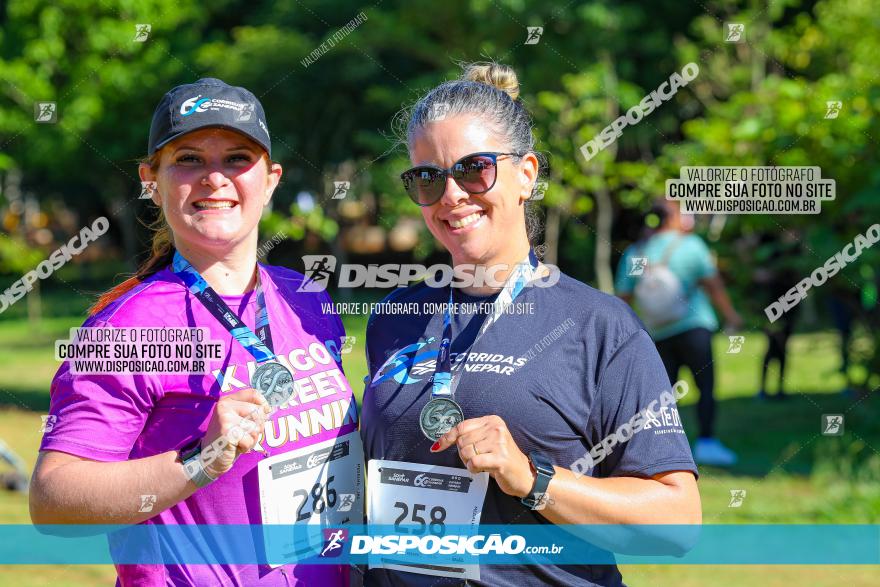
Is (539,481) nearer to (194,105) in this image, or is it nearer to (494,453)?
(494,453)

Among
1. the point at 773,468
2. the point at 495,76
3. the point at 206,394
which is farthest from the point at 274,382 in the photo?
the point at 773,468

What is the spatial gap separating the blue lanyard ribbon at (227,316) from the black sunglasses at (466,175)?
1.81ft

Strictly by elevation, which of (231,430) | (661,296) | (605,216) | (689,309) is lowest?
(231,430)

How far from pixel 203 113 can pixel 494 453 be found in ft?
3.64

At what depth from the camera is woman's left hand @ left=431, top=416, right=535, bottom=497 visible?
2109 mm

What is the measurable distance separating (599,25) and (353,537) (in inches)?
697

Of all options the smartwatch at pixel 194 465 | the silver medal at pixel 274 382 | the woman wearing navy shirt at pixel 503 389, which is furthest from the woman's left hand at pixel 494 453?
the smartwatch at pixel 194 465

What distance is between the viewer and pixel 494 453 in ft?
6.94

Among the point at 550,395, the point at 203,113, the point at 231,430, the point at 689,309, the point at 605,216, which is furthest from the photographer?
the point at 605,216

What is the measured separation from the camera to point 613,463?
2.29 meters

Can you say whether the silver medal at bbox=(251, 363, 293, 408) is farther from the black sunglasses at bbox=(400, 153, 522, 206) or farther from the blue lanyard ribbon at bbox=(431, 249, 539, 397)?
the black sunglasses at bbox=(400, 153, 522, 206)

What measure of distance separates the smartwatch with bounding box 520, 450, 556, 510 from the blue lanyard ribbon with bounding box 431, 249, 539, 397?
0.93ft

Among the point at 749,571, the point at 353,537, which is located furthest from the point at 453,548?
the point at 749,571

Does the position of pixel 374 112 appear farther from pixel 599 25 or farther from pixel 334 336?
pixel 334 336
